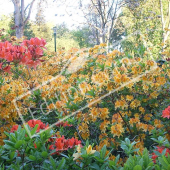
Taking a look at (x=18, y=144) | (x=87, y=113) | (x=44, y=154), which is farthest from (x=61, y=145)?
(x=87, y=113)

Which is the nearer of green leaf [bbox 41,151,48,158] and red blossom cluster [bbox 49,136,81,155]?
green leaf [bbox 41,151,48,158]

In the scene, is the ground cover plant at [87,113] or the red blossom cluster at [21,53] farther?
the red blossom cluster at [21,53]

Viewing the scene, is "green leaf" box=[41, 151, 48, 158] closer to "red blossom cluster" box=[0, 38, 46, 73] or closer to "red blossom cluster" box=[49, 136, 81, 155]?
"red blossom cluster" box=[49, 136, 81, 155]

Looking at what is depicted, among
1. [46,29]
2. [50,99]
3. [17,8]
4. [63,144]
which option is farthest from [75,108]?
[46,29]

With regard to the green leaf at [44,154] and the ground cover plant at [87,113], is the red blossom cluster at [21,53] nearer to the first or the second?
the ground cover plant at [87,113]

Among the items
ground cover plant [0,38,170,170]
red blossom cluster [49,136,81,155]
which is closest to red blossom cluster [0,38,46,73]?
ground cover plant [0,38,170,170]

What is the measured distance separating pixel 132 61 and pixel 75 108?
2.91 ft

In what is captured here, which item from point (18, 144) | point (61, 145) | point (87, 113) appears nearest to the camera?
point (18, 144)

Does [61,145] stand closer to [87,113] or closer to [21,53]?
[87,113]

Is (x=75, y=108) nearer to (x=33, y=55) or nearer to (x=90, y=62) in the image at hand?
(x=33, y=55)

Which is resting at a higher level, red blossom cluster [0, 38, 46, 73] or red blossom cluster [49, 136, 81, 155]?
red blossom cluster [0, 38, 46, 73]

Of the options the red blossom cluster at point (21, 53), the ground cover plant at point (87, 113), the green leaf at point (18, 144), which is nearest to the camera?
the green leaf at point (18, 144)

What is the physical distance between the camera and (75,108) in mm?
2115

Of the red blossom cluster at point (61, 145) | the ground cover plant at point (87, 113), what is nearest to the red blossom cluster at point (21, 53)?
the ground cover plant at point (87, 113)
